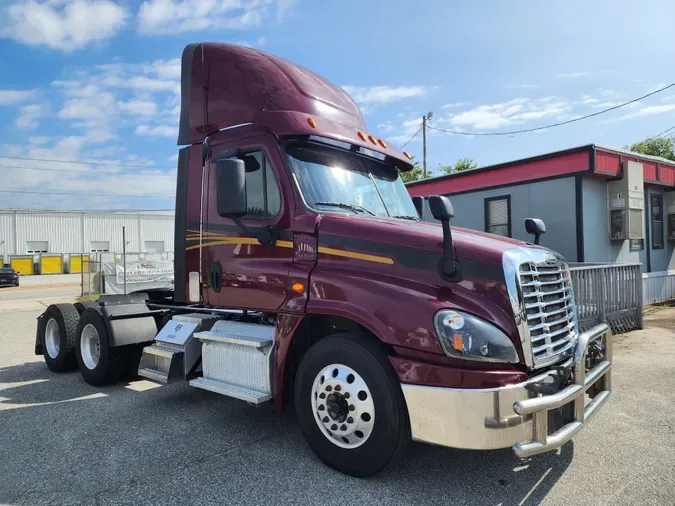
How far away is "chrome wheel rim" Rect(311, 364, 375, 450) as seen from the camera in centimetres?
334

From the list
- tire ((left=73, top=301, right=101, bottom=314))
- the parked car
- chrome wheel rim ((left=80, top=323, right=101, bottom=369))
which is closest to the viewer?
chrome wheel rim ((left=80, top=323, right=101, bottom=369))

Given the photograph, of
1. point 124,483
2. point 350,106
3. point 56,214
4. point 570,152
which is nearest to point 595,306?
point 570,152

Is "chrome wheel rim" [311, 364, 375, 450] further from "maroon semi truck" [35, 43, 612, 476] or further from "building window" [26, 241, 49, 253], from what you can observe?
"building window" [26, 241, 49, 253]

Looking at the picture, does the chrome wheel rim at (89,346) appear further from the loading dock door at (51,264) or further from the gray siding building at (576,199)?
the loading dock door at (51,264)

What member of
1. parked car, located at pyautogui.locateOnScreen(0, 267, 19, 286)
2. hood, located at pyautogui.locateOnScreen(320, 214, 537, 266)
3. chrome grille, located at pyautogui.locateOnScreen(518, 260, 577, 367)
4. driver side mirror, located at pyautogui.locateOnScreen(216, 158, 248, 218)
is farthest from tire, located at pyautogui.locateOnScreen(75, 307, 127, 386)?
parked car, located at pyautogui.locateOnScreen(0, 267, 19, 286)

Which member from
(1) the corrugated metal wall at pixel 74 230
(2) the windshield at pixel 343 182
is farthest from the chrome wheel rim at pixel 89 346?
(1) the corrugated metal wall at pixel 74 230

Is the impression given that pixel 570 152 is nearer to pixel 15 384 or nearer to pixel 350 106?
pixel 350 106

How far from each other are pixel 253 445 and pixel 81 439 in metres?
1.52

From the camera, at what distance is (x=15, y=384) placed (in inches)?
244

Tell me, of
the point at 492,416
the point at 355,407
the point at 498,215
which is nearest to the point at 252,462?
the point at 355,407

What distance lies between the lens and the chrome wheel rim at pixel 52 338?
6.80 meters

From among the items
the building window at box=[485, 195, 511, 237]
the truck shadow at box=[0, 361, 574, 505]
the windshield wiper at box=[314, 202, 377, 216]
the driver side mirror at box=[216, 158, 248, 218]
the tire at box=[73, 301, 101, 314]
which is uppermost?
the building window at box=[485, 195, 511, 237]

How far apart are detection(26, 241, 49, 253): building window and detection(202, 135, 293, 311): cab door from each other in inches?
1964

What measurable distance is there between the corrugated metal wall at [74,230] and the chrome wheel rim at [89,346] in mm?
42860
